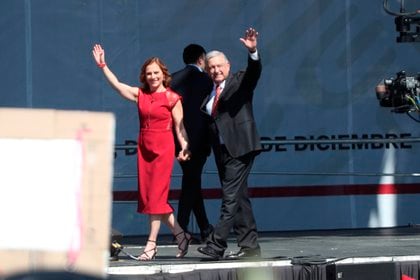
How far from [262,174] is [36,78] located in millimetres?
2495

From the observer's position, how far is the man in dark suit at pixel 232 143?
8648mm

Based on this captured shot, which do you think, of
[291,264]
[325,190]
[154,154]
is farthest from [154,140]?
[325,190]

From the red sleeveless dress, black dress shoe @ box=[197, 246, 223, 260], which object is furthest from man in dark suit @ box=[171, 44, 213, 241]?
black dress shoe @ box=[197, 246, 223, 260]

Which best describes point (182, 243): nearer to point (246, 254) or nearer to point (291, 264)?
point (246, 254)

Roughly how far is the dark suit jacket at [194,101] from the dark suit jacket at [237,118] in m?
0.96

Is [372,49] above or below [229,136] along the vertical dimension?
above

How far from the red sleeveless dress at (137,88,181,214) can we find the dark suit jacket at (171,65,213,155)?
943mm

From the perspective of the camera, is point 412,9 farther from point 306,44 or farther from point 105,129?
point 105,129

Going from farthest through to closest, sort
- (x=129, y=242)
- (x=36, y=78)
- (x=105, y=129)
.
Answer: (x=36, y=78) → (x=129, y=242) → (x=105, y=129)

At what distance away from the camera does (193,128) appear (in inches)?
383

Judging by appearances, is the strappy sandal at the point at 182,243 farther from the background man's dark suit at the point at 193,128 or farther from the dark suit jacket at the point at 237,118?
the dark suit jacket at the point at 237,118

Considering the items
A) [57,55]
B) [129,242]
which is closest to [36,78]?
[57,55]

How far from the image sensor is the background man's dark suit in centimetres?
967

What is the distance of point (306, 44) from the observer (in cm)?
1242
